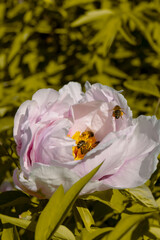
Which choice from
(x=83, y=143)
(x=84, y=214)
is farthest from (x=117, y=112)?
(x=84, y=214)

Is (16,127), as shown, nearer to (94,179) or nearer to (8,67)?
(94,179)

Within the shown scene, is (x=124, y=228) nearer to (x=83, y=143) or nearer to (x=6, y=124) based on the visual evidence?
(x=83, y=143)

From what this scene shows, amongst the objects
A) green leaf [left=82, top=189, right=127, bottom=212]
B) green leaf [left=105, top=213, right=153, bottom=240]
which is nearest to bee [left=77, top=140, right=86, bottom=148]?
green leaf [left=82, top=189, right=127, bottom=212]

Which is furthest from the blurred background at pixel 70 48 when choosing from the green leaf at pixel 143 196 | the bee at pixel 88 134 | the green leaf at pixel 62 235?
the green leaf at pixel 62 235

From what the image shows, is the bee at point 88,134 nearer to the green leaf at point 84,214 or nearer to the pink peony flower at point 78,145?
the pink peony flower at point 78,145

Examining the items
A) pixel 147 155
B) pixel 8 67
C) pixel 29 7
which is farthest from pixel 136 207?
pixel 8 67

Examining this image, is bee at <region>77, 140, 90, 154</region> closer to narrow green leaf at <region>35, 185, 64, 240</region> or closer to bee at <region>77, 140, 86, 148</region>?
bee at <region>77, 140, 86, 148</region>
